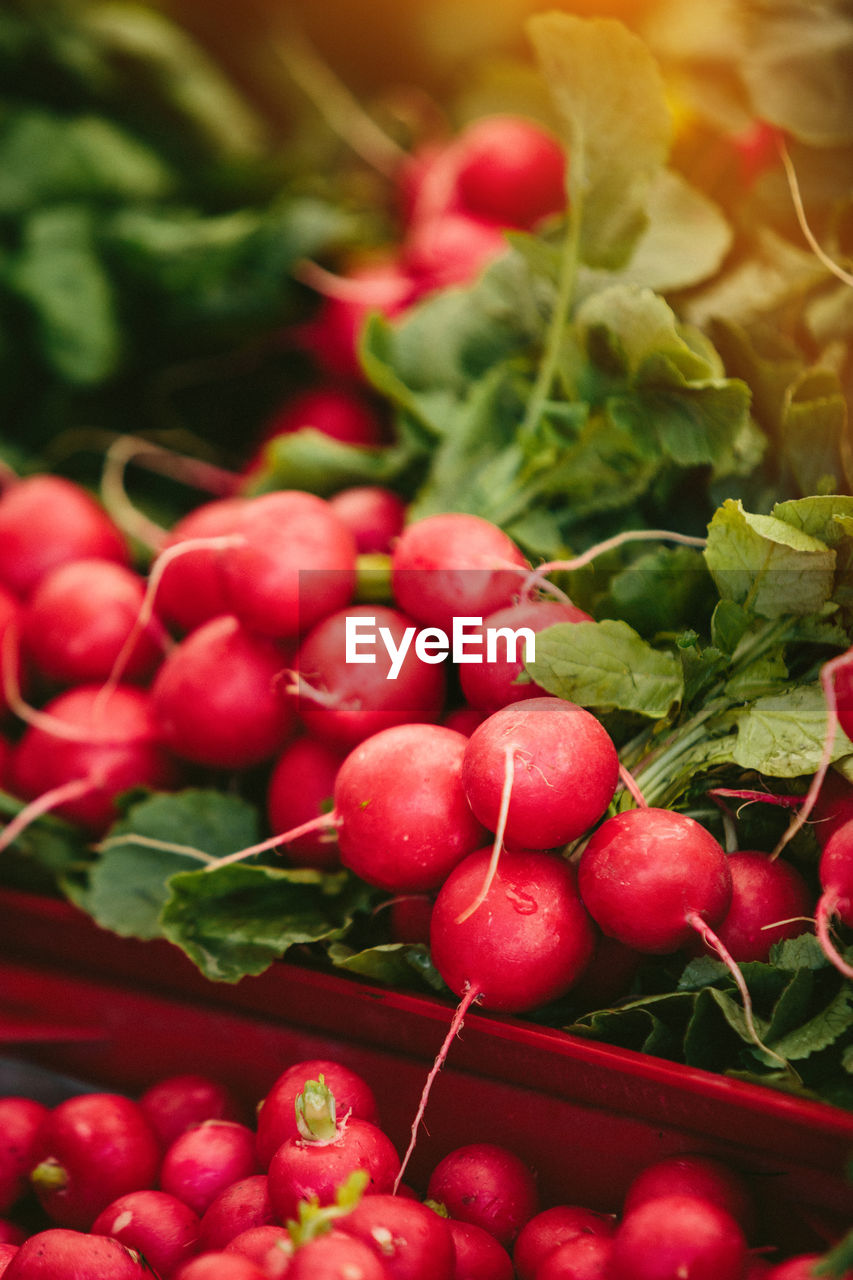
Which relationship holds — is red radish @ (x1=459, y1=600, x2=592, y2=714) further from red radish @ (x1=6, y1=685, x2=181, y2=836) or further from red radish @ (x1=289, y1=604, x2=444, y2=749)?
red radish @ (x1=6, y1=685, x2=181, y2=836)

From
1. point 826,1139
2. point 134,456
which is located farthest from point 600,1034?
point 134,456

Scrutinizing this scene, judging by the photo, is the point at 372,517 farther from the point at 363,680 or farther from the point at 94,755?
the point at 94,755

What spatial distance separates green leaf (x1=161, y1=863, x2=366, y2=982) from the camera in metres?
Answer: 1.01

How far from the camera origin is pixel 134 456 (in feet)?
6.23

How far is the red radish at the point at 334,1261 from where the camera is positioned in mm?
629

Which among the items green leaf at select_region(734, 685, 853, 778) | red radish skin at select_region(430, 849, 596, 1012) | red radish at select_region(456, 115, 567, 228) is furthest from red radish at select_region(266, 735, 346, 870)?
red radish at select_region(456, 115, 567, 228)

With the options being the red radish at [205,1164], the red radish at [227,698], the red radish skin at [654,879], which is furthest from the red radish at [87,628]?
the red radish skin at [654,879]

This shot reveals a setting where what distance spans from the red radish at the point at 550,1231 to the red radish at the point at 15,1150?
1.65 feet

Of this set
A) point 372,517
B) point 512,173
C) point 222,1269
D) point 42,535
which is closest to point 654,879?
point 222,1269

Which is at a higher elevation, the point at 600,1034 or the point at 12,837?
the point at 600,1034

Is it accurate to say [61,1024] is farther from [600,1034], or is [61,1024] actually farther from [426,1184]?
[600,1034]

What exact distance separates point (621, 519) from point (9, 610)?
0.91 metres

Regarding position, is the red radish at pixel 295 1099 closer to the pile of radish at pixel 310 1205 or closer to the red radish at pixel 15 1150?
the pile of radish at pixel 310 1205

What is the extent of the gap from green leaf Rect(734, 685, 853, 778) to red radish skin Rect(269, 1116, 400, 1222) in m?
0.47
